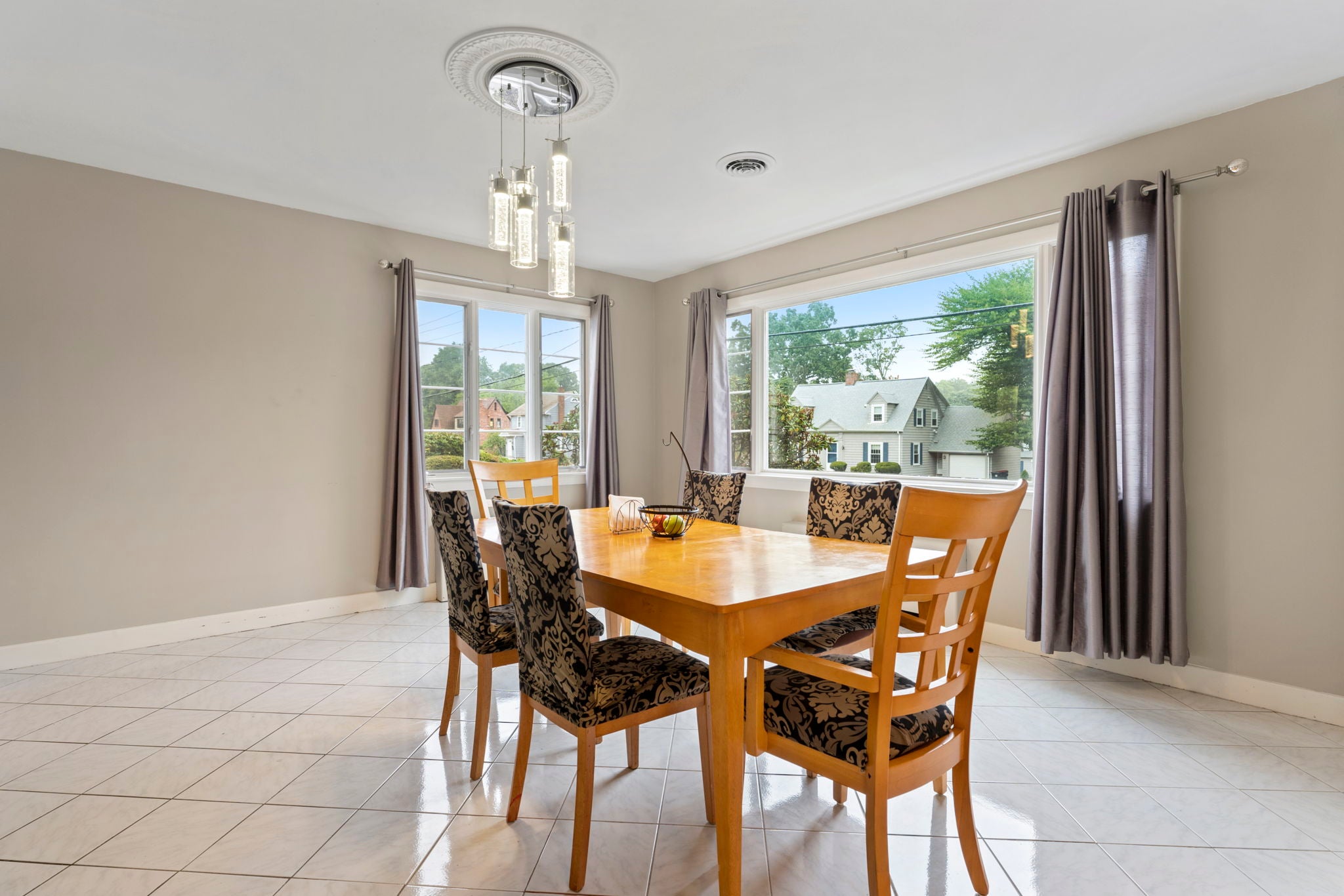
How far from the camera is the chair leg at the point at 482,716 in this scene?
2.16 m

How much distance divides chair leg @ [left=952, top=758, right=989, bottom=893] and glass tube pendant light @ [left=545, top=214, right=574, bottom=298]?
6.69 feet

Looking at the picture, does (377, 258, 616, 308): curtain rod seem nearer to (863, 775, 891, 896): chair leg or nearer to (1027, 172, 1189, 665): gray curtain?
(1027, 172, 1189, 665): gray curtain

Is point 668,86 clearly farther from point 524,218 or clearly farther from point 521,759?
point 521,759

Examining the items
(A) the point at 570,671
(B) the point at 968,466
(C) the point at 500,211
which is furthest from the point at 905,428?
(A) the point at 570,671

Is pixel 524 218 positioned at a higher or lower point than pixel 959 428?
higher

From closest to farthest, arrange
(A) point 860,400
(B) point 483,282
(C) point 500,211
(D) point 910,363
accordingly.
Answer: (C) point 500,211 < (D) point 910,363 < (A) point 860,400 < (B) point 483,282

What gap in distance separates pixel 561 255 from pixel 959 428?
263 centimetres

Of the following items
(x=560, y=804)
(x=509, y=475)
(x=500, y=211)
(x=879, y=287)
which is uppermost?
(x=879, y=287)

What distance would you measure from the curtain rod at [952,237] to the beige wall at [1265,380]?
0.09 metres

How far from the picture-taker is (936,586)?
1450 mm

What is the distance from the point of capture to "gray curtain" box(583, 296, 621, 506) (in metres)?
5.17

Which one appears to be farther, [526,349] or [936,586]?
[526,349]

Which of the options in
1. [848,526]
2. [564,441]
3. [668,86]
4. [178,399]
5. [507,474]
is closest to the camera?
[668,86]

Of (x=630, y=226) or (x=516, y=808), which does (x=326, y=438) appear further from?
(x=516, y=808)
